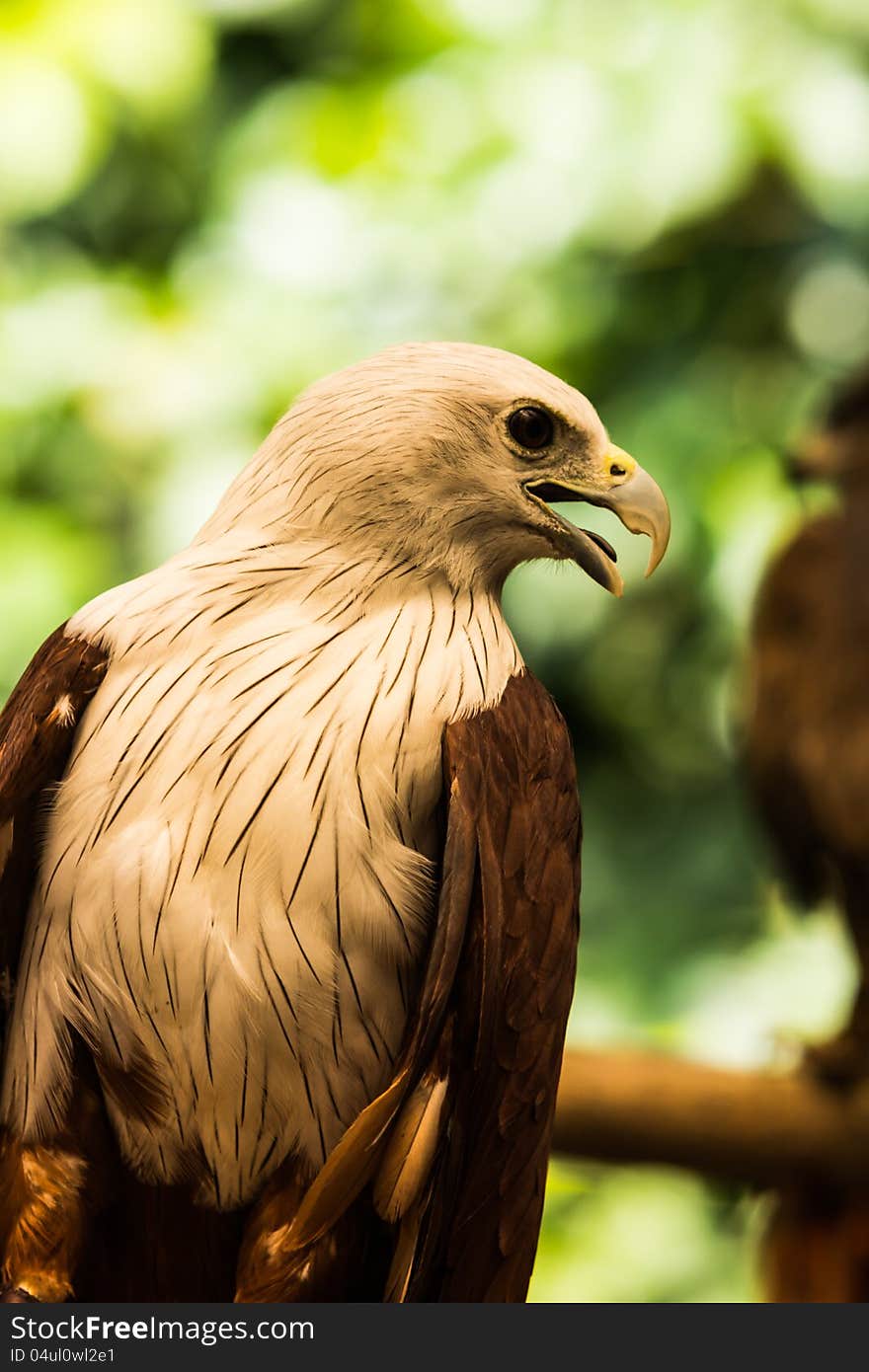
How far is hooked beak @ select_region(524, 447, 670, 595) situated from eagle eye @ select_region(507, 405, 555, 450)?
0.04 metres

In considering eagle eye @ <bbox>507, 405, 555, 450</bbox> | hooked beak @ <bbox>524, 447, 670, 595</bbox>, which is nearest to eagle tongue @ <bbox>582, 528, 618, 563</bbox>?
hooked beak @ <bbox>524, 447, 670, 595</bbox>

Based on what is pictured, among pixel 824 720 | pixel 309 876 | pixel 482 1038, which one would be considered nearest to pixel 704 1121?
pixel 824 720

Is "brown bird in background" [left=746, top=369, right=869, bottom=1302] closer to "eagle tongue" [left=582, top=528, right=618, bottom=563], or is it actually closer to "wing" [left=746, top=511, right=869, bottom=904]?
"wing" [left=746, top=511, right=869, bottom=904]

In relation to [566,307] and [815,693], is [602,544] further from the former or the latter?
[566,307]

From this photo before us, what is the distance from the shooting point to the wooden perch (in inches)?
147

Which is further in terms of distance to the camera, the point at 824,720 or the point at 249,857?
the point at 824,720

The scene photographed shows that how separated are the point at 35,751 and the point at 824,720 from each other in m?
3.45

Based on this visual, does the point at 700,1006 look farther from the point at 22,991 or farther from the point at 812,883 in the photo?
the point at 22,991

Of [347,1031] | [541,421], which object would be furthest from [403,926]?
[541,421]

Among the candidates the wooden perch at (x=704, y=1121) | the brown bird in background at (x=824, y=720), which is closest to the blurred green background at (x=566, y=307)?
the brown bird in background at (x=824, y=720)

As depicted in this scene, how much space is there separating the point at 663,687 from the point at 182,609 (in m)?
4.57

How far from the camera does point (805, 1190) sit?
13.9ft

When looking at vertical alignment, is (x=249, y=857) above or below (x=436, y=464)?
below

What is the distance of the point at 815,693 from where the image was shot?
4.58 meters
